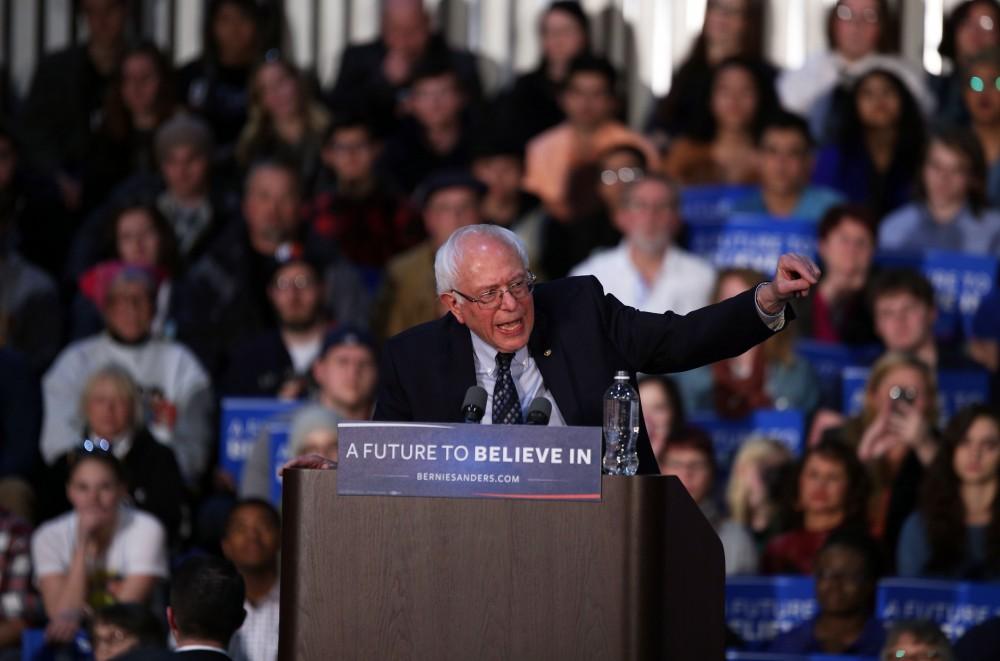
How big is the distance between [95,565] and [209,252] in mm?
2150

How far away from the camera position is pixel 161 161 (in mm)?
8883

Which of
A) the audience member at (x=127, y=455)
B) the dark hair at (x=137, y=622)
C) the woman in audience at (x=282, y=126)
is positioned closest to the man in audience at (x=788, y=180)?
the woman in audience at (x=282, y=126)

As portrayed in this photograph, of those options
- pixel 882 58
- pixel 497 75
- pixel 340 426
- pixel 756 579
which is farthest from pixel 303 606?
pixel 497 75

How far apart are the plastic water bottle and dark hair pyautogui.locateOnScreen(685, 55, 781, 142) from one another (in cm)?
510

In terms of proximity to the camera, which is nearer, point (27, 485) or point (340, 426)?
point (340, 426)

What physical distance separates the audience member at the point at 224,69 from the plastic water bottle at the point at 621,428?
239 inches

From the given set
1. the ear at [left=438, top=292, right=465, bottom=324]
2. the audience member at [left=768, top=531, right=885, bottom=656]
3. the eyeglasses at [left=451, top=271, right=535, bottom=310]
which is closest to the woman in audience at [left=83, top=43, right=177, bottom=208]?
the audience member at [left=768, top=531, right=885, bottom=656]

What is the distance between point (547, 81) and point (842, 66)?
4.83 feet

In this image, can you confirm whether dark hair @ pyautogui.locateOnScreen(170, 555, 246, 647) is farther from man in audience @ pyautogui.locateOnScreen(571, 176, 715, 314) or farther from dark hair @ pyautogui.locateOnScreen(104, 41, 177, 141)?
dark hair @ pyautogui.locateOnScreen(104, 41, 177, 141)

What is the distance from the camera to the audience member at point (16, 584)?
652 cm

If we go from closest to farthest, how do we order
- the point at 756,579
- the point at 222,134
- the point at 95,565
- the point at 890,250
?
the point at 756,579
the point at 95,565
the point at 890,250
the point at 222,134

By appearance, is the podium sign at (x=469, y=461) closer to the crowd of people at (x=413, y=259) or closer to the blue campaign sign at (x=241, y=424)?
the crowd of people at (x=413, y=259)

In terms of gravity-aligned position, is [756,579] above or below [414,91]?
below

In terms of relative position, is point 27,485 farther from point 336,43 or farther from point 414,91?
point 336,43
